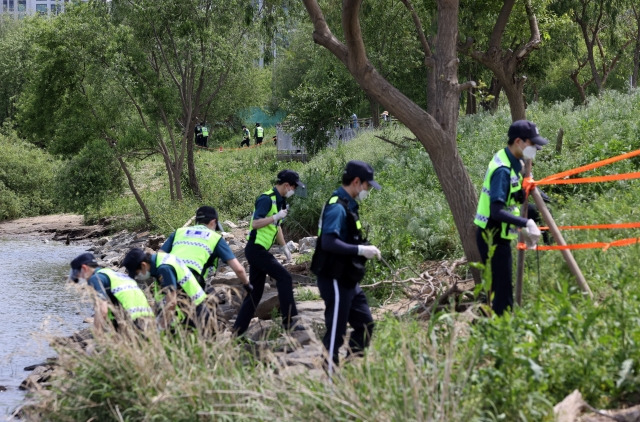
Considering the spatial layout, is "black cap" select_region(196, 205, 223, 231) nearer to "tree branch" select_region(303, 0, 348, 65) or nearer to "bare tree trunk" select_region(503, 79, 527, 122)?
"tree branch" select_region(303, 0, 348, 65)

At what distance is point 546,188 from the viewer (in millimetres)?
14070

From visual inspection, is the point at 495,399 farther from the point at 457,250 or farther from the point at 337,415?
the point at 457,250

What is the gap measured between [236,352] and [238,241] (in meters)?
14.9

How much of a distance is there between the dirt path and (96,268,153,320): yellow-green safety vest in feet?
88.5

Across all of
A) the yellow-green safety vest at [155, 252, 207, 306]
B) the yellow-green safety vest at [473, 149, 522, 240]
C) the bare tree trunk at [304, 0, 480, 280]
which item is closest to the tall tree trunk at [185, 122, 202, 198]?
the bare tree trunk at [304, 0, 480, 280]

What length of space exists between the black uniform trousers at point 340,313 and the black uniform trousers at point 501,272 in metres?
1.08

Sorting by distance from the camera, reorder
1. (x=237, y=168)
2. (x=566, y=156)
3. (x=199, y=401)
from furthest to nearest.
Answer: (x=237, y=168), (x=566, y=156), (x=199, y=401)

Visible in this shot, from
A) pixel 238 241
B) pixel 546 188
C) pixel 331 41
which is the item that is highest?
pixel 331 41

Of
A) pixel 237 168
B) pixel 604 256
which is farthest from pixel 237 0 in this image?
pixel 604 256

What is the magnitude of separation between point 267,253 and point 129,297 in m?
2.59

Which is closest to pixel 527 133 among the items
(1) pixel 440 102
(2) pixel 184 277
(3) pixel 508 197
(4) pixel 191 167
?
(3) pixel 508 197

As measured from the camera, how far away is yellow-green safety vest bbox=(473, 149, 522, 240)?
811 centimetres

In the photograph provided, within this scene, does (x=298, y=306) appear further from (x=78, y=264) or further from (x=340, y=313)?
(x=340, y=313)

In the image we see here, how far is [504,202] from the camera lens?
8.02m
